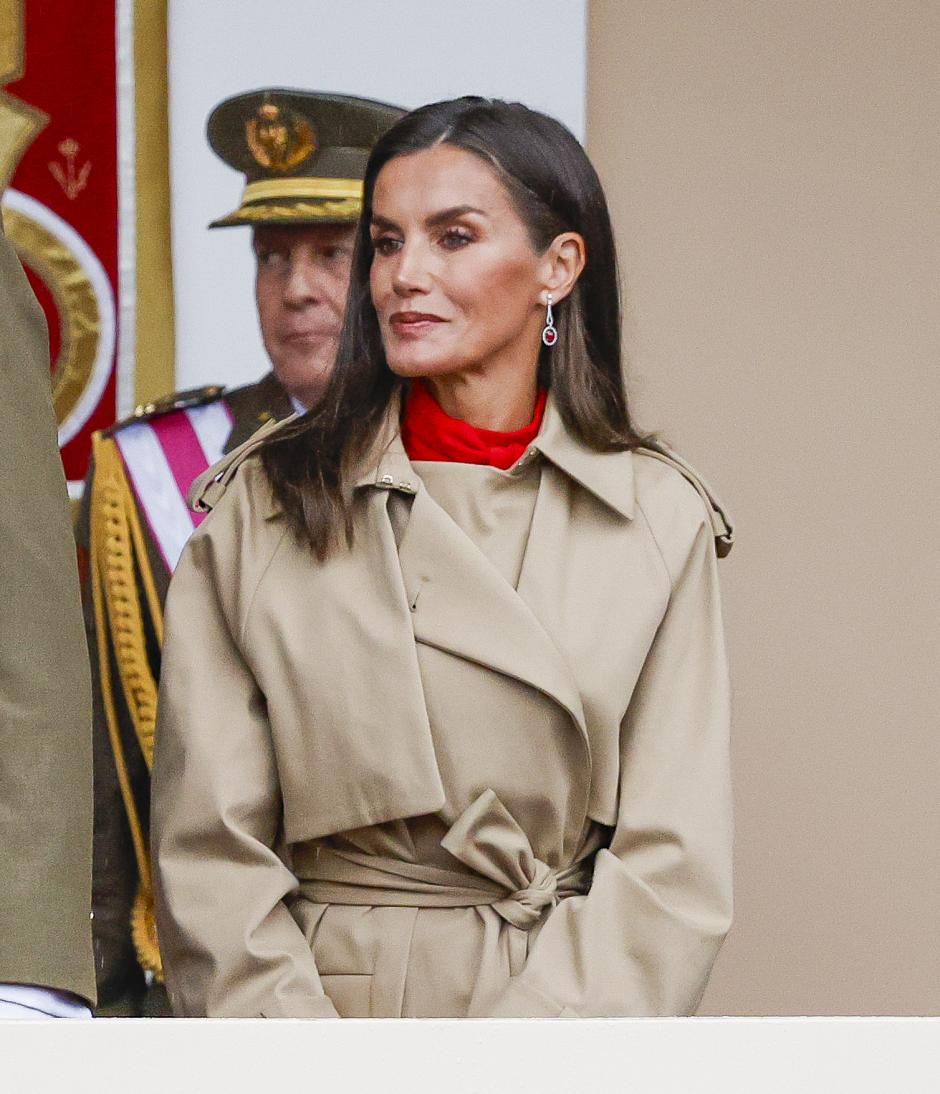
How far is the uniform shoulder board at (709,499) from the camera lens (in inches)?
102

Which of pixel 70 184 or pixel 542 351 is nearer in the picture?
pixel 542 351

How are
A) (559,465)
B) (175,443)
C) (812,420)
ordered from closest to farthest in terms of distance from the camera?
(559,465), (175,443), (812,420)

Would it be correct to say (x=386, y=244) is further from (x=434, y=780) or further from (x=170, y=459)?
(x=170, y=459)

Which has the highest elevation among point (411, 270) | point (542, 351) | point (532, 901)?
point (411, 270)

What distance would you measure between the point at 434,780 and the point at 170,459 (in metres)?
1.25

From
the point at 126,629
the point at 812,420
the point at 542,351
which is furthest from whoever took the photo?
the point at 812,420

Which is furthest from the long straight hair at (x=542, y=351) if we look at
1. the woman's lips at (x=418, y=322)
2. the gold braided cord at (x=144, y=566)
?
the gold braided cord at (x=144, y=566)

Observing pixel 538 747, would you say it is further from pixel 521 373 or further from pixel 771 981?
pixel 771 981

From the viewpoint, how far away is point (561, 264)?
259cm

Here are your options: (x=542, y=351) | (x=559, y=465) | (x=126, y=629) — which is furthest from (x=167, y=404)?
(x=559, y=465)

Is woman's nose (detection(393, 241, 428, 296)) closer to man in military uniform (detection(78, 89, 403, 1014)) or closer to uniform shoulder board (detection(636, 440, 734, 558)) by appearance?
uniform shoulder board (detection(636, 440, 734, 558))

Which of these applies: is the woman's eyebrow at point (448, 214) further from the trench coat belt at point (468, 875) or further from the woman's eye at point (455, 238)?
the trench coat belt at point (468, 875)

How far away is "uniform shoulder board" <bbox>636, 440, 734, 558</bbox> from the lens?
258 cm

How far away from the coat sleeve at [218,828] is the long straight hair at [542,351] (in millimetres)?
132
